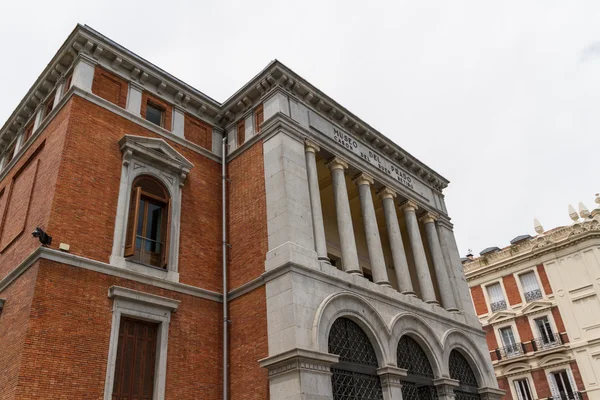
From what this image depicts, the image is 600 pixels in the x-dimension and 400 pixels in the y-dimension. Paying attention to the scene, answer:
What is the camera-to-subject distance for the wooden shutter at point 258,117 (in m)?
16.7

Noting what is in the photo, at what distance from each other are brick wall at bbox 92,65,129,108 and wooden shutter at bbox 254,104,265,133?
4.18 m

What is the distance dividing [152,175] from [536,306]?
90.3ft

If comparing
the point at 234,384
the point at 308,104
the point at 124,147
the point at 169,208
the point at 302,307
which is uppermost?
the point at 308,104

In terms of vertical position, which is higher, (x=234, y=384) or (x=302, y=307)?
(x=302, y=307)

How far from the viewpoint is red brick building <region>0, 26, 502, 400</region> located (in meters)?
11.7

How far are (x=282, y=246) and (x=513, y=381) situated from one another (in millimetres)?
25523

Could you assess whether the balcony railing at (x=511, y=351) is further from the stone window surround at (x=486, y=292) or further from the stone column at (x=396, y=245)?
the stone column at (x=396, y=245)

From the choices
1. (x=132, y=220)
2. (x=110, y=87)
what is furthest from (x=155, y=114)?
(x=132, y=220)

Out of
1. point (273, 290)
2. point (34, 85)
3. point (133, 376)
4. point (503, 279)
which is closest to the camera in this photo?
point (133, 376)

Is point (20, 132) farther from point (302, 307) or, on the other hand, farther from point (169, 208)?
point (302, 307)

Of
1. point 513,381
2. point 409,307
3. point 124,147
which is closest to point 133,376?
point 124,147

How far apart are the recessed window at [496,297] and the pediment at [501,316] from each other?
53 cm

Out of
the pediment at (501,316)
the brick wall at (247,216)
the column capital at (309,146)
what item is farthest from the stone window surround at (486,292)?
the brick wall at (247,216)

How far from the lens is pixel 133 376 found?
1212 centimetres
